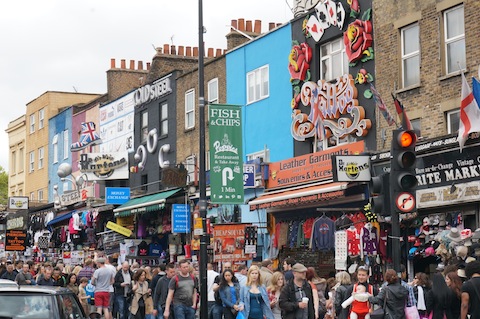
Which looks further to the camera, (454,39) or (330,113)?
(330,113)

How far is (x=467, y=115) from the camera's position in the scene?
763 inches

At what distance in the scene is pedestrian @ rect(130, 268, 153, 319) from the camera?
22531mm

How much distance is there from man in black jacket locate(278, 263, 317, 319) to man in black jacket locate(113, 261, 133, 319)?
820 cm

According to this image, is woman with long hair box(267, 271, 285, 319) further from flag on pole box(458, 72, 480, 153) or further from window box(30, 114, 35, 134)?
window box(30, 114, 35, 134)

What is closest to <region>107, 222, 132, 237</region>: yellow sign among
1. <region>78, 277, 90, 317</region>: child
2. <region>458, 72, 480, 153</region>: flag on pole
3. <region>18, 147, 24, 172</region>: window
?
<region>78, 277, 90, 317</region>: child

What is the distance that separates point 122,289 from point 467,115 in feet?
32.0

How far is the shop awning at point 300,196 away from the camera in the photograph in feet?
76.5

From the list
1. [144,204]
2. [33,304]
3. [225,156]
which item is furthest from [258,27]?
[33,304]

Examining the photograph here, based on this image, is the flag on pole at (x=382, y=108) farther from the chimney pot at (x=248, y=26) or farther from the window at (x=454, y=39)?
the chimney pot at (x=248, y=26)

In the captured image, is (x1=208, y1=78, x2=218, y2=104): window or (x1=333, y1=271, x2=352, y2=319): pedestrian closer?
(x1=333, y1=271, x2=352, y2=319): pedestrian

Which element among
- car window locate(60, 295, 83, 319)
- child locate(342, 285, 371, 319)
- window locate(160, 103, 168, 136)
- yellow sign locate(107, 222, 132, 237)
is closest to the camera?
car window locate(60, 295, 83, 319)

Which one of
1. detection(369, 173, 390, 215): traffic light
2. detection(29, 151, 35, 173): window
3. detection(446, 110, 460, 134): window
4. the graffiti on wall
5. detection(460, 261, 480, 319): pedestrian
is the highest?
detection(29, 151, 35, 173): window

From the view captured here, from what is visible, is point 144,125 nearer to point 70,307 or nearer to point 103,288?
point 103,288

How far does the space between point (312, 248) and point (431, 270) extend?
380cm
